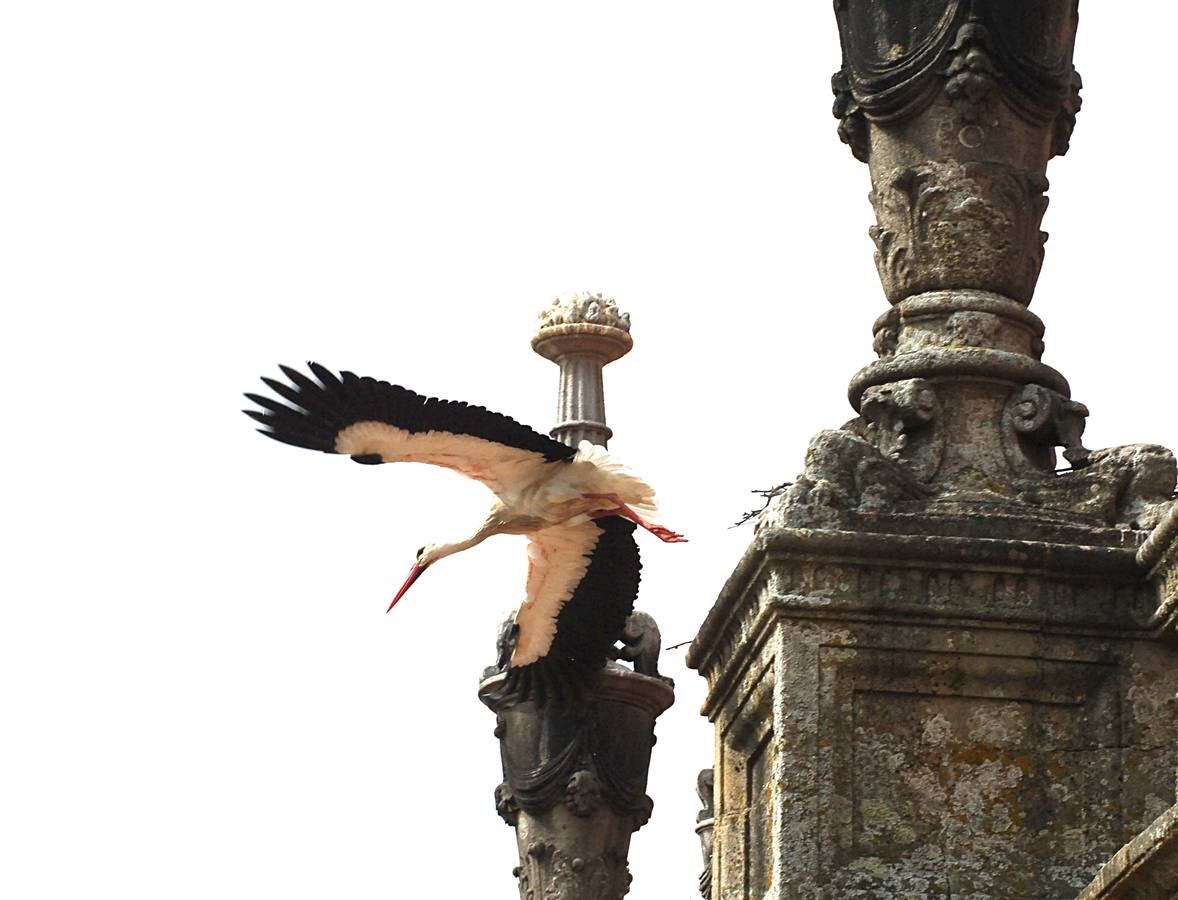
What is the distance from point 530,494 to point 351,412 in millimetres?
1057

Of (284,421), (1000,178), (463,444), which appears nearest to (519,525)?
(463,444)

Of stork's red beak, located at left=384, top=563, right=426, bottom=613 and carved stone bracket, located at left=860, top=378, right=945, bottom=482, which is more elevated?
stork's red beak, located at left=384, top=563, right=426, bottom=613

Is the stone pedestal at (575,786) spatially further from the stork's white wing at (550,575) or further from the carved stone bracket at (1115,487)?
the carved stone bracket at (1115,487)

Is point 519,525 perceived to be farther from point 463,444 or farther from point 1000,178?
point 1000,178

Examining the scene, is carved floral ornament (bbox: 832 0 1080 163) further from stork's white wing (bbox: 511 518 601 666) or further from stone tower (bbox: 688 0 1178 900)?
stork's white wing (bbox: 511 518 601 666)

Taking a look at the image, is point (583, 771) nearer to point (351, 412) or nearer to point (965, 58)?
point (351, 412)

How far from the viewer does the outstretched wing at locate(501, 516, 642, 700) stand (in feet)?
39.6

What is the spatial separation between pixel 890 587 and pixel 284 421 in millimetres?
3989

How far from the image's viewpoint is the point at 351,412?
1130 centimetres

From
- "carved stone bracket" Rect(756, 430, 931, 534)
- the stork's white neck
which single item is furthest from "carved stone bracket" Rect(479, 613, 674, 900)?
"carved stone bracket" Rect(756, 430, 931, 534)

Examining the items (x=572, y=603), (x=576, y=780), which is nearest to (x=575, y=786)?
(x=576, y=780)

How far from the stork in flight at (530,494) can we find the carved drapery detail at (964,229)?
3268 millimetres

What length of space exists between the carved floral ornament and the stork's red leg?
323 centimetres

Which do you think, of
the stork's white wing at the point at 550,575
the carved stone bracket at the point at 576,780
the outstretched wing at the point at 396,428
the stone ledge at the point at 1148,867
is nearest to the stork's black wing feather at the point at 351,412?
the outstretched wing at the point at 396,428
